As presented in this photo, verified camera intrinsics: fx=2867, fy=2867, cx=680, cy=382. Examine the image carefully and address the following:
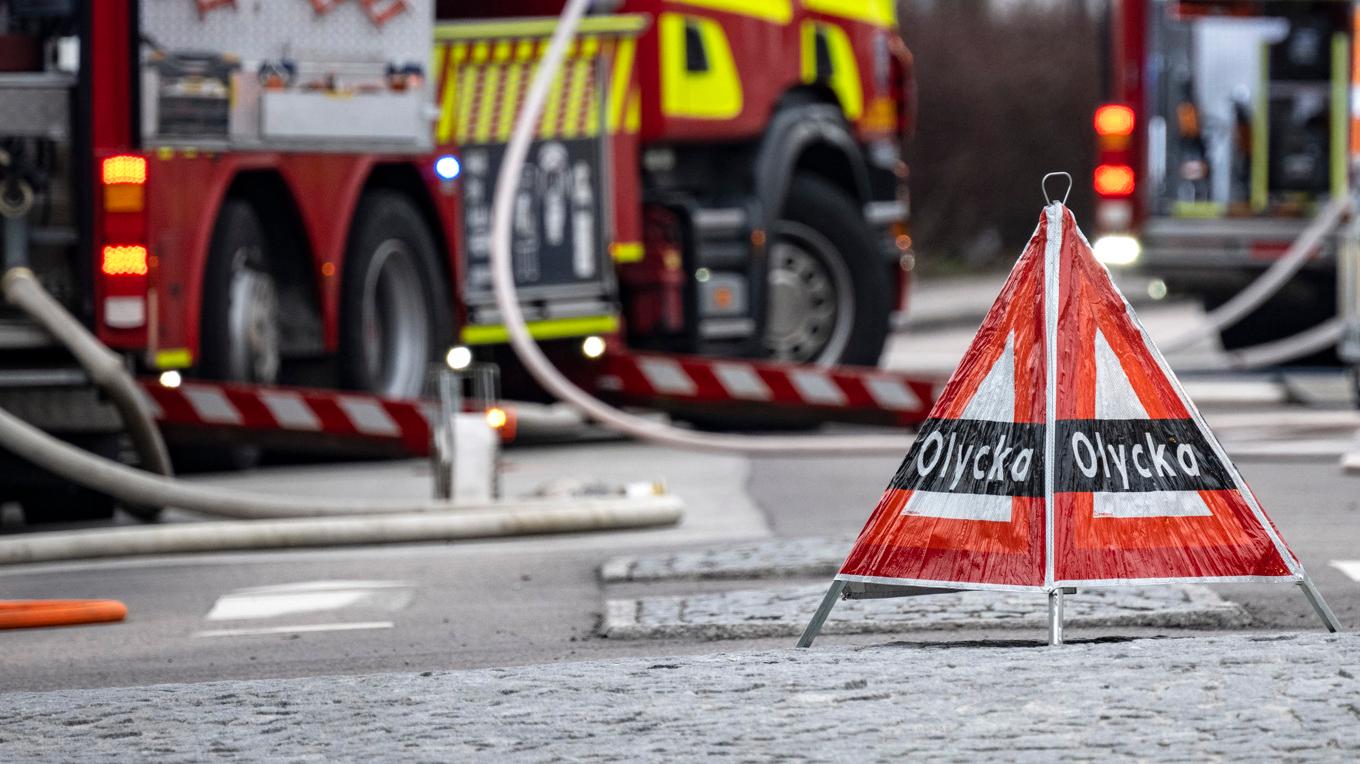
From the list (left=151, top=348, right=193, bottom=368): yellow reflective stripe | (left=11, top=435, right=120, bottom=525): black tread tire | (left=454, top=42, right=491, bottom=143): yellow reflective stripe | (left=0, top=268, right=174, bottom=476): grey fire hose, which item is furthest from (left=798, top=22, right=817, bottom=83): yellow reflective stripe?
(left=0, top=268, right=174, bottom=476): grey fire hose

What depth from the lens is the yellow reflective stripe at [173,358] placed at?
1076cm

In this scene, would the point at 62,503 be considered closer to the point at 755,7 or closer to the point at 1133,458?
the point at 755,7

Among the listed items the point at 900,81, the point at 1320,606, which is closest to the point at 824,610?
the point at 1320,606

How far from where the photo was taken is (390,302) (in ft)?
42.5

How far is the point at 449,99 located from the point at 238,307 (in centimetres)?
182

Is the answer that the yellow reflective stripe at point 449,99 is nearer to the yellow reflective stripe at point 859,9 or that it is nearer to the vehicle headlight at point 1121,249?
the yellow reflective stripe at point 859,9

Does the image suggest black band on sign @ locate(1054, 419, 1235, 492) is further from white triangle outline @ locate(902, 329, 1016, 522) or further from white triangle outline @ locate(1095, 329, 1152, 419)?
white triangle outline @ locate(902, 329, 1016, 522)

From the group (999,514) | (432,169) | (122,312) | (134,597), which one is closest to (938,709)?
(999,514)

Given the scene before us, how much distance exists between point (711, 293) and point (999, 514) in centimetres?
775

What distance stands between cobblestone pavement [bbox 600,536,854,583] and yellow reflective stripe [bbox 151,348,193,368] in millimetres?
2686

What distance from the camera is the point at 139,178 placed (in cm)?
1037

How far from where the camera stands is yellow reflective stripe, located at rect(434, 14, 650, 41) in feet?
42.7

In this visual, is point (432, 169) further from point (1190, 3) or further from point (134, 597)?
point (1190, 3)

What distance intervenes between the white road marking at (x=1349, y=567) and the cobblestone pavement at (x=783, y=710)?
1902 millimetres
